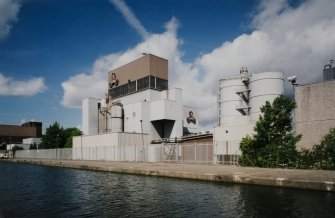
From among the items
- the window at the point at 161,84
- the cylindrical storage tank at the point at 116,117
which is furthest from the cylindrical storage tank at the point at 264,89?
the cylindrical storage tank at the point at 116,117

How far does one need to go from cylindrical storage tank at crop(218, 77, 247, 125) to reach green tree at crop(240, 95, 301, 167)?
1962 cm

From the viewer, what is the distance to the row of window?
6575cm

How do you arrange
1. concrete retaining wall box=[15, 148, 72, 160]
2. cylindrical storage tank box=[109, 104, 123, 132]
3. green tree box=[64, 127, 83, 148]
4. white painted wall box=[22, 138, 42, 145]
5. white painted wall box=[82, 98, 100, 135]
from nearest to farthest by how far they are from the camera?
cylindrical storage tank box=[109, 104, 123, 132], concrete retaining wall box=[15, 148, 72, 160], white painted wall box=[82, 98, 100, 135], green tree box=[64, 127, 83, 148], white painted wall box=[22, 138, 42, 145]

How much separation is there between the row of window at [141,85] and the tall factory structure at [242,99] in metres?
16.0

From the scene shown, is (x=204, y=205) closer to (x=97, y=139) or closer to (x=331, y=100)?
(x=331, y=100)

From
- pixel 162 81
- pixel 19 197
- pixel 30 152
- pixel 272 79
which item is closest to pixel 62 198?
pixel 19 197

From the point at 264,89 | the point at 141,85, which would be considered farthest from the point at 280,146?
the point at 141,85

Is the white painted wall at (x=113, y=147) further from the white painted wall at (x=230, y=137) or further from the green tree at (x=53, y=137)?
the green tree at (x=53, y=137)

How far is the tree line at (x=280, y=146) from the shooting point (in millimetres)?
26516

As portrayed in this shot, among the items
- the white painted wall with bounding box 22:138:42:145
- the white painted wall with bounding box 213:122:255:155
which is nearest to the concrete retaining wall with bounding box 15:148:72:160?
the white painted wall with bounding box 22:138:42:145

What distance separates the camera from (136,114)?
63.0 meters

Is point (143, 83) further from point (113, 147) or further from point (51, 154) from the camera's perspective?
point (51, 154)

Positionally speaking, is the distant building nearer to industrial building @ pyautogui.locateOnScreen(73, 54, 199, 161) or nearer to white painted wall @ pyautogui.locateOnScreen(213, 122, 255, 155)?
industrial building @ pyautogui.locateOnScreen(73, 54, 199, 161)

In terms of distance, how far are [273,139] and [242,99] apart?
21.3m
